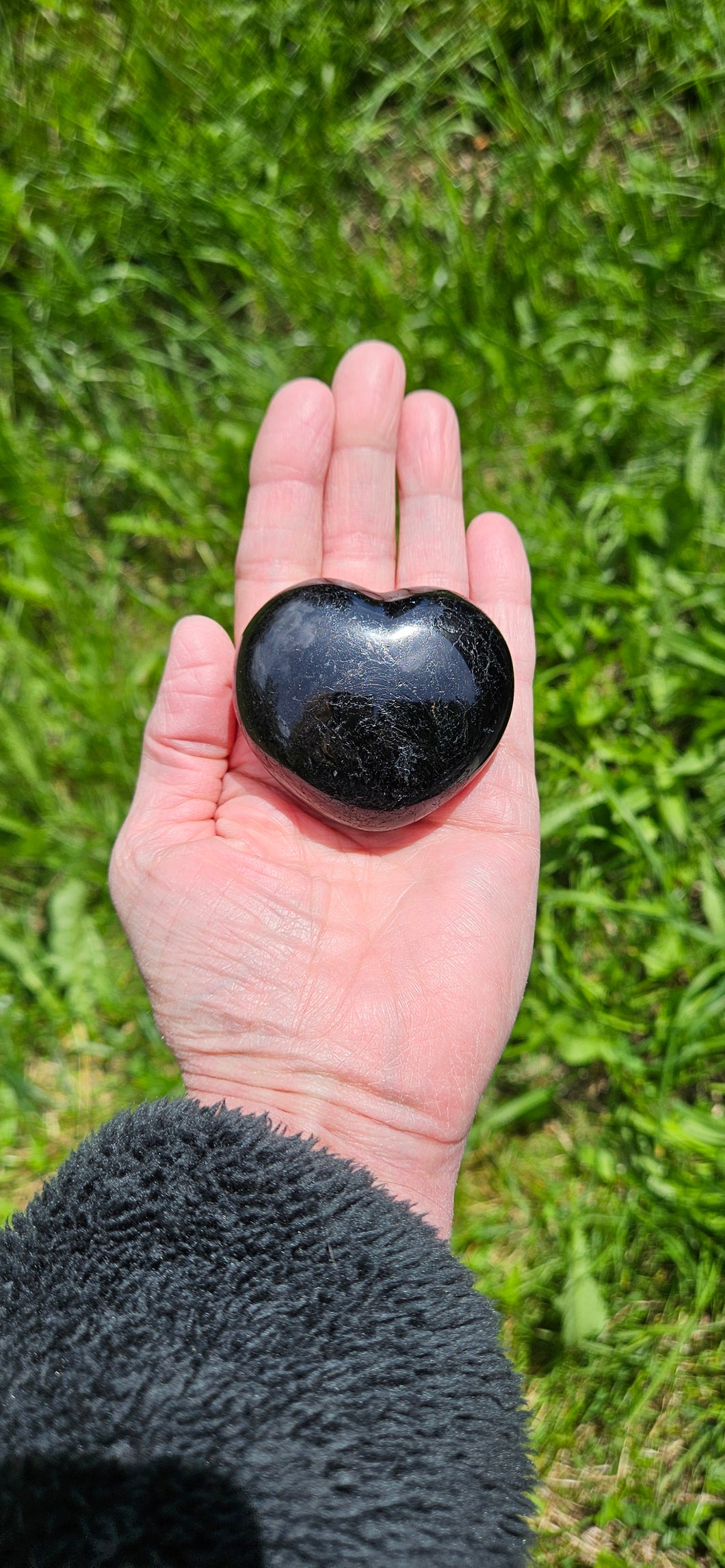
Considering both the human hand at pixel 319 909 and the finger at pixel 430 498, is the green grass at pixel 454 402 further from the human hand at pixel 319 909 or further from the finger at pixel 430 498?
the human hand at pixel 319 909

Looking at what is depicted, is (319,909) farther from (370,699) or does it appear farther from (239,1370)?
(239,1370)

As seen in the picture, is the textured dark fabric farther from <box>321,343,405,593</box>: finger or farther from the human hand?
<box>321,343,405,593</box>: finger

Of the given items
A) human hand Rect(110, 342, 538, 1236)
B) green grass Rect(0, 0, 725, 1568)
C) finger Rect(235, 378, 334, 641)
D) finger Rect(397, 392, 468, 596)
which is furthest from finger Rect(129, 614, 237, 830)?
green grass Rect(0, 0, 725, 1568)

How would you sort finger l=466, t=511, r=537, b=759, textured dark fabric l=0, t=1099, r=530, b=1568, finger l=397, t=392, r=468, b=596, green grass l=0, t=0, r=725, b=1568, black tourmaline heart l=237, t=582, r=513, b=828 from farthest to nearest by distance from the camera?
green grass l=0, t=0, r=725, b=1568, finger l=397, t=392, r=468, b=596, finger l=466, t=511, r=537, b=759, black tourmaline heart l=237, t=582, r=513, b=828, textured dark fabric l=0, t=1099, r=530, b=1568

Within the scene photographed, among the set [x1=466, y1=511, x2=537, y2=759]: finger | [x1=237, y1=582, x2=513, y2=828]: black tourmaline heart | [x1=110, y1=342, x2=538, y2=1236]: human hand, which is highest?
[x1=466, y1=511, x2=537, y2=759]: finger

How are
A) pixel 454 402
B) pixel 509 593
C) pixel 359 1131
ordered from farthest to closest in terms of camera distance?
pixel 454 402
pixel 509 593
pixel 359 1131

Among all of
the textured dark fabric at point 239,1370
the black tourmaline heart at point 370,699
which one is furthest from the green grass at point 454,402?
the textured dark fabric at point 239,1370

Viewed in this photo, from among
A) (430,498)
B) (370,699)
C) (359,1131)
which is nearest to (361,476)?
(430,498)

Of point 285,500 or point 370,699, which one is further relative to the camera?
point 285,500
